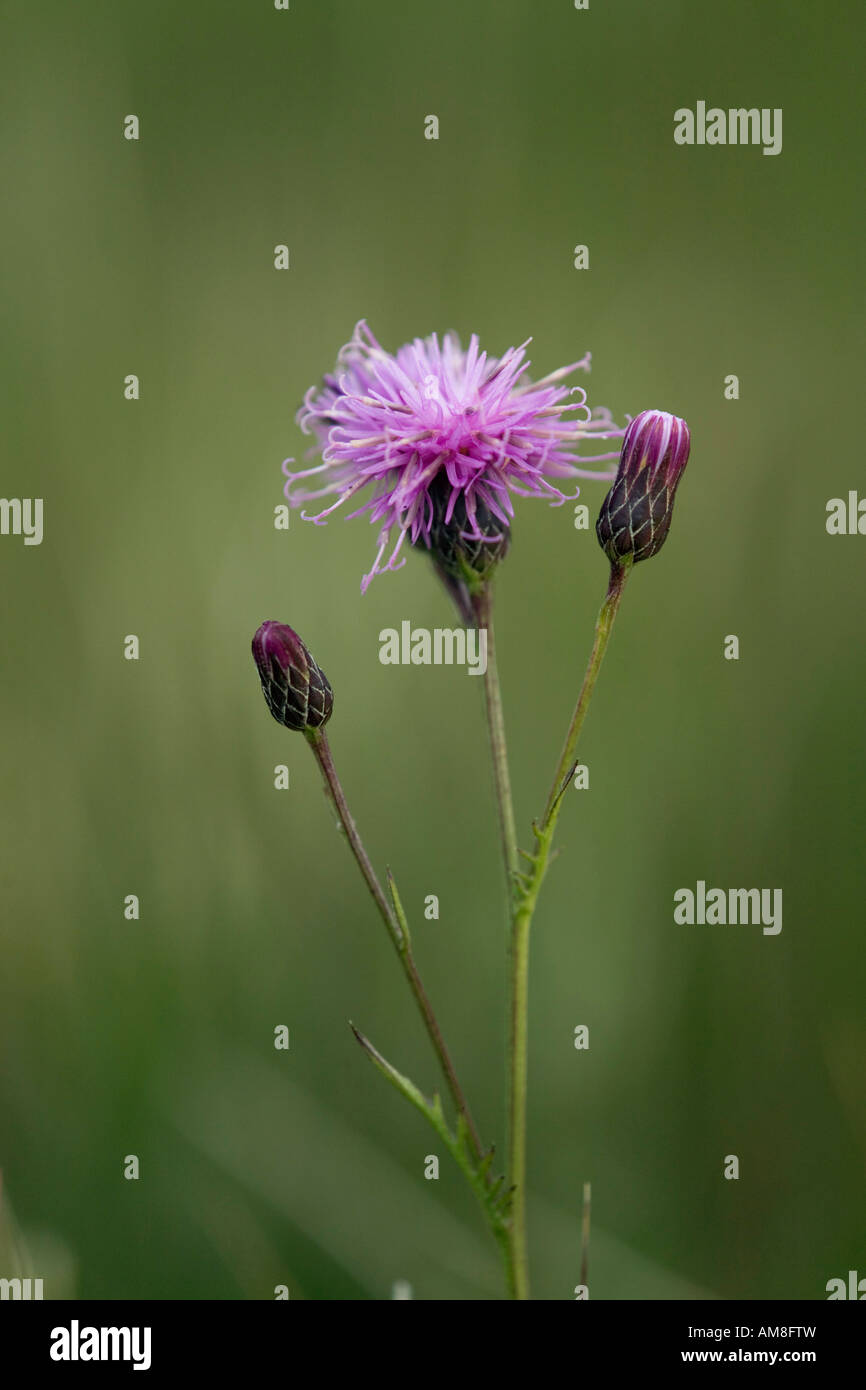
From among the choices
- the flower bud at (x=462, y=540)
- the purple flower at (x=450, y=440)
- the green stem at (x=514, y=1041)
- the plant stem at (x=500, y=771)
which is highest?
the purple flower at (x=450, y=440)

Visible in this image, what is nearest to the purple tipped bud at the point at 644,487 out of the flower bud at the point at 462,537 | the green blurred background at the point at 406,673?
the flower bud at the point at 462,537

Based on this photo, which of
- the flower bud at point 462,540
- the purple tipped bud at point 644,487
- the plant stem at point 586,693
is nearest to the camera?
the plant stem at point 586,693

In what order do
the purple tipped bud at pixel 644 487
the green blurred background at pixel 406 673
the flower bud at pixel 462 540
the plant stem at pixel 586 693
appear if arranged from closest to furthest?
the plant stem at pixel 586 693 → the purple tipped bud at pixel 644 487 → the flower bud at pixel 462 540 → the green blurred background at pixel 406 673

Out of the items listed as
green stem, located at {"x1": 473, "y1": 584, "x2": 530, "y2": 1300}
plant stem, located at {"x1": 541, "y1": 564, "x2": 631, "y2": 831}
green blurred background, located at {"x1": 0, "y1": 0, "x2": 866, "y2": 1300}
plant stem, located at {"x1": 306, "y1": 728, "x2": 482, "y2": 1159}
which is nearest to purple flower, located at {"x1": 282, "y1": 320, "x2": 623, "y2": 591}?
plant stem, located at {"x1": 541, "y1": 564, "x2": 631, "y2": 831}

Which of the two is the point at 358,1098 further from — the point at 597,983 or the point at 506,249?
the point at 506,249

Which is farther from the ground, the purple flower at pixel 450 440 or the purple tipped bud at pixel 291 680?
A: the purple flower at pixel 450 440

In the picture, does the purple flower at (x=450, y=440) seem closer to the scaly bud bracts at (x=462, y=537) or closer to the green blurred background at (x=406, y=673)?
the scaly bud bracts at (x=462, y=537)

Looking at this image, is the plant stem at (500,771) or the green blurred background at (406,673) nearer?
the plant stem at (500,771)
